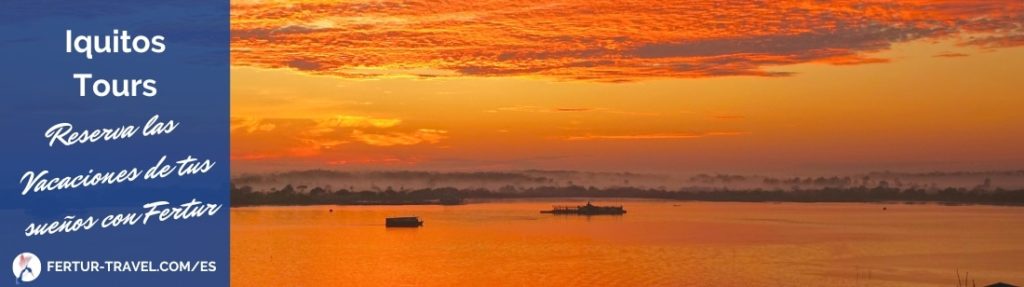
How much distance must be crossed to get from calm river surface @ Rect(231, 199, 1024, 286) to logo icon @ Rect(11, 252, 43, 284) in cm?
3332

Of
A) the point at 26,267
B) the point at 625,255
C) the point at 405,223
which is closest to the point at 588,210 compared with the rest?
the point at 405,223

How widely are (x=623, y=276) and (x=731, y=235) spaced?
41554 millimetres

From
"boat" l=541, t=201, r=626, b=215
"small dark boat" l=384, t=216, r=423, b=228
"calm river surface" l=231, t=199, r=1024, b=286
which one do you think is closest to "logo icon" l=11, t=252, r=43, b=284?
"calm river surface" l=231, t=199, r=1024, b=286

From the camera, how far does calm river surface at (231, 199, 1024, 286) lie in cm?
6244

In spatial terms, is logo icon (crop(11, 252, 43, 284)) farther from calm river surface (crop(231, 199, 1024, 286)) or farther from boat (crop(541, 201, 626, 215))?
boat (crop(541, 201, 626, 215))

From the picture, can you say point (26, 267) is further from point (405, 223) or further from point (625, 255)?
point (405, 223)

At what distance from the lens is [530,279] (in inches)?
2392

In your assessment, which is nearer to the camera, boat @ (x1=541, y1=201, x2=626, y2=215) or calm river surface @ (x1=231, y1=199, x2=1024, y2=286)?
calm river surface @ (x1=231, y1=199, x2=1024, y2=286)

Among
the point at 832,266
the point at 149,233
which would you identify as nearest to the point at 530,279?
the point at 832,266

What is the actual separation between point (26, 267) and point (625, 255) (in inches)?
2207

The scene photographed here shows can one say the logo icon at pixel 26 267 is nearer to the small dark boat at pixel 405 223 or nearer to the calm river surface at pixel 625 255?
the calm river surface at pixel 625 255

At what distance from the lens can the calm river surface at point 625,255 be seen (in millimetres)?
62438

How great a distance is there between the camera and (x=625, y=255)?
259 feet

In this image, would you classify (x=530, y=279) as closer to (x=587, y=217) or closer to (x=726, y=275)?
(x=726, y=275)
